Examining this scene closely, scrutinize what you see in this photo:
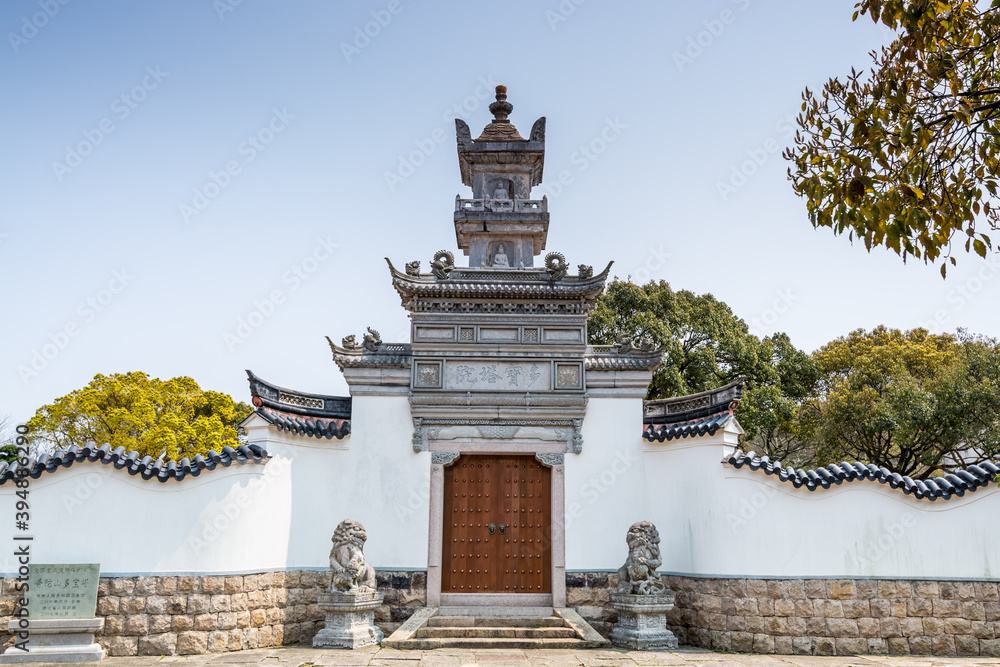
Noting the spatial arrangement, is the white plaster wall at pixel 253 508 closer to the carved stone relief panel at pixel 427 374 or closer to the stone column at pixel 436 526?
the stone column at pixel 436 526

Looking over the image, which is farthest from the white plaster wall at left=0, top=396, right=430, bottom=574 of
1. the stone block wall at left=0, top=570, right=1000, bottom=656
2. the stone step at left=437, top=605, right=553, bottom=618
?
the stone step at left=437, top=605, right=553, bottom=618

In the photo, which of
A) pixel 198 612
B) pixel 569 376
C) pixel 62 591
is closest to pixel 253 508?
pixel 198 612

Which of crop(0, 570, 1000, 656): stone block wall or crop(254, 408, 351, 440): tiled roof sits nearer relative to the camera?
crop(0, 570, 1000, 656): stone block wall

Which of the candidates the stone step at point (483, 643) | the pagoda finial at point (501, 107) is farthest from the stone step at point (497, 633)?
the pagoda finial at point (501, 107)

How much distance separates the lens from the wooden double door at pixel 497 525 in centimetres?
975

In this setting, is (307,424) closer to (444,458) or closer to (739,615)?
(444,458)

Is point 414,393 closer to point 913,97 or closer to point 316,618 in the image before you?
point 316,618

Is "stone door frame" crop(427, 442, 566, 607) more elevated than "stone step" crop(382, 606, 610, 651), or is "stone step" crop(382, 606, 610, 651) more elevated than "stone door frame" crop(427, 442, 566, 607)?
"stone door frame" crop(427, 442, 566, 607)

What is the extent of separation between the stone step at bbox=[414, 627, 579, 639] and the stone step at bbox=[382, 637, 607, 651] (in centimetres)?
14

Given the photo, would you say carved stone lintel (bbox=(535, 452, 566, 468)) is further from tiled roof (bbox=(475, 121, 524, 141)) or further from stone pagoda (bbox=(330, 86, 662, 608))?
tiled roof (bbox=(475, 121, 524, 141))

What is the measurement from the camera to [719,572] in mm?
8875

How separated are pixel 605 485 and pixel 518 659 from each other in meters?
2.89

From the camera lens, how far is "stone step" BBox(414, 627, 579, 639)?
8.52m

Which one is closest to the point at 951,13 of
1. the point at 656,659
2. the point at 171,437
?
the point at 656,659
